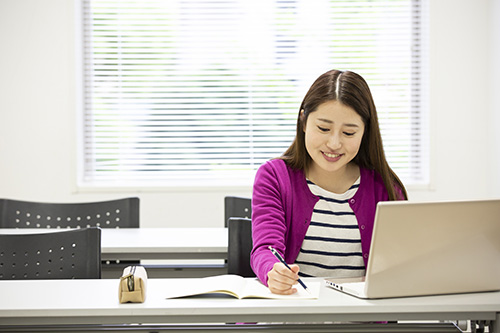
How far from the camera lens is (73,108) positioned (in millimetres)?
4035

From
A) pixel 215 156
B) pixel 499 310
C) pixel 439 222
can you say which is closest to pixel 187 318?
pixel 439 222

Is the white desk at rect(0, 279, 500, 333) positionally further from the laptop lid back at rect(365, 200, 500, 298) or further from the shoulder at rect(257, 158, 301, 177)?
the shoulder at rect(257, 158, 301, 177)

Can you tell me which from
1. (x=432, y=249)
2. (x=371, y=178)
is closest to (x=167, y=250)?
(x=371, y=178)

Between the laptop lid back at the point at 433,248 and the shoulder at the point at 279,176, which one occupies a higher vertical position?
the shoulder at the point at 279,176

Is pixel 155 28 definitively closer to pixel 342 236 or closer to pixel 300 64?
pixel 300 64

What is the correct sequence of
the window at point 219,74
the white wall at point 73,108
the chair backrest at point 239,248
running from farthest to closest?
the window at point 219,74
the white wall at point 73,108
the chair backrest at point 239,248

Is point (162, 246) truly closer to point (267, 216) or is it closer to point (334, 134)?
point (267, 216)

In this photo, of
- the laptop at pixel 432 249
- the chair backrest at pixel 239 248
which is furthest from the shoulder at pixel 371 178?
the laptop at pixel 432 249

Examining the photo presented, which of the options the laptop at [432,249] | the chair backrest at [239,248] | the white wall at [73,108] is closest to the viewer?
the laptop at [432,249]

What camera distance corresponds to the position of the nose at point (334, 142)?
1.73 m

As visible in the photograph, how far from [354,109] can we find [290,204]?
35cm

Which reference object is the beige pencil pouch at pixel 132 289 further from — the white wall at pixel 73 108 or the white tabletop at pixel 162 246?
the white wall at pixel 73 108

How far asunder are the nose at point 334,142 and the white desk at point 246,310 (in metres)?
0.49

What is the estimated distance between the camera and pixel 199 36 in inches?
163
